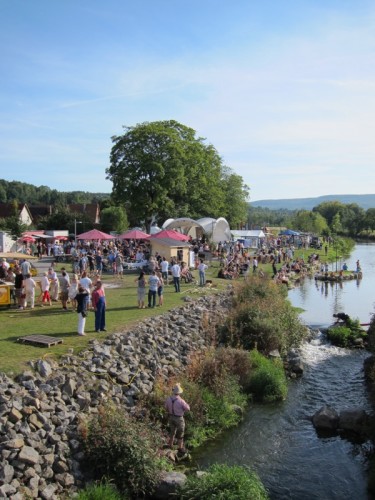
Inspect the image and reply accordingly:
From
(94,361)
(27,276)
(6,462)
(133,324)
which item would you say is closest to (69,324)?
(133,324)

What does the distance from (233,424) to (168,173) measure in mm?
33237

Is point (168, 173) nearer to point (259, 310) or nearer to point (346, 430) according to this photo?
point (259, 310)

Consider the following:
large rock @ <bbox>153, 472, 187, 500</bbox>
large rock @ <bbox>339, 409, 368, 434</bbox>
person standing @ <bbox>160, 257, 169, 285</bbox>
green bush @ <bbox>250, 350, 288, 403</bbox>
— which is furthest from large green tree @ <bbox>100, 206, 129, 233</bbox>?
large rock @ <bbox>153, 472, 187, 500</bbox>

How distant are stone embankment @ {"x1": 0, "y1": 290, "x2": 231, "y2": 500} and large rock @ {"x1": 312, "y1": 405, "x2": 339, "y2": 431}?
431 centimetres

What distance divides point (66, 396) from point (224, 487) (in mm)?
4221

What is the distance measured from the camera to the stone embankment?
8.82 metres

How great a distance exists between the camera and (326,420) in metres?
13.1

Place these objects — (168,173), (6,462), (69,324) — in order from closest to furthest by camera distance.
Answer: (6,462) < (69,324) < (168,173)

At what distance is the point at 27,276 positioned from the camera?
65.8ft

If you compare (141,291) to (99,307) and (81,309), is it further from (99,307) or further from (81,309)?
(81,309)

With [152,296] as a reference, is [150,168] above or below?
above

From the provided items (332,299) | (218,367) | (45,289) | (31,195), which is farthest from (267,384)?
(31,195)

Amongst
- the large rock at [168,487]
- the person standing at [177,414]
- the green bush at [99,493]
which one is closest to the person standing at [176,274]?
the person standing at [177,414]

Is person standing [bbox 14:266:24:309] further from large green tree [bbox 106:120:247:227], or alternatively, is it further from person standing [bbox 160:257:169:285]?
large green tree [bbox 106:120:247:227]
